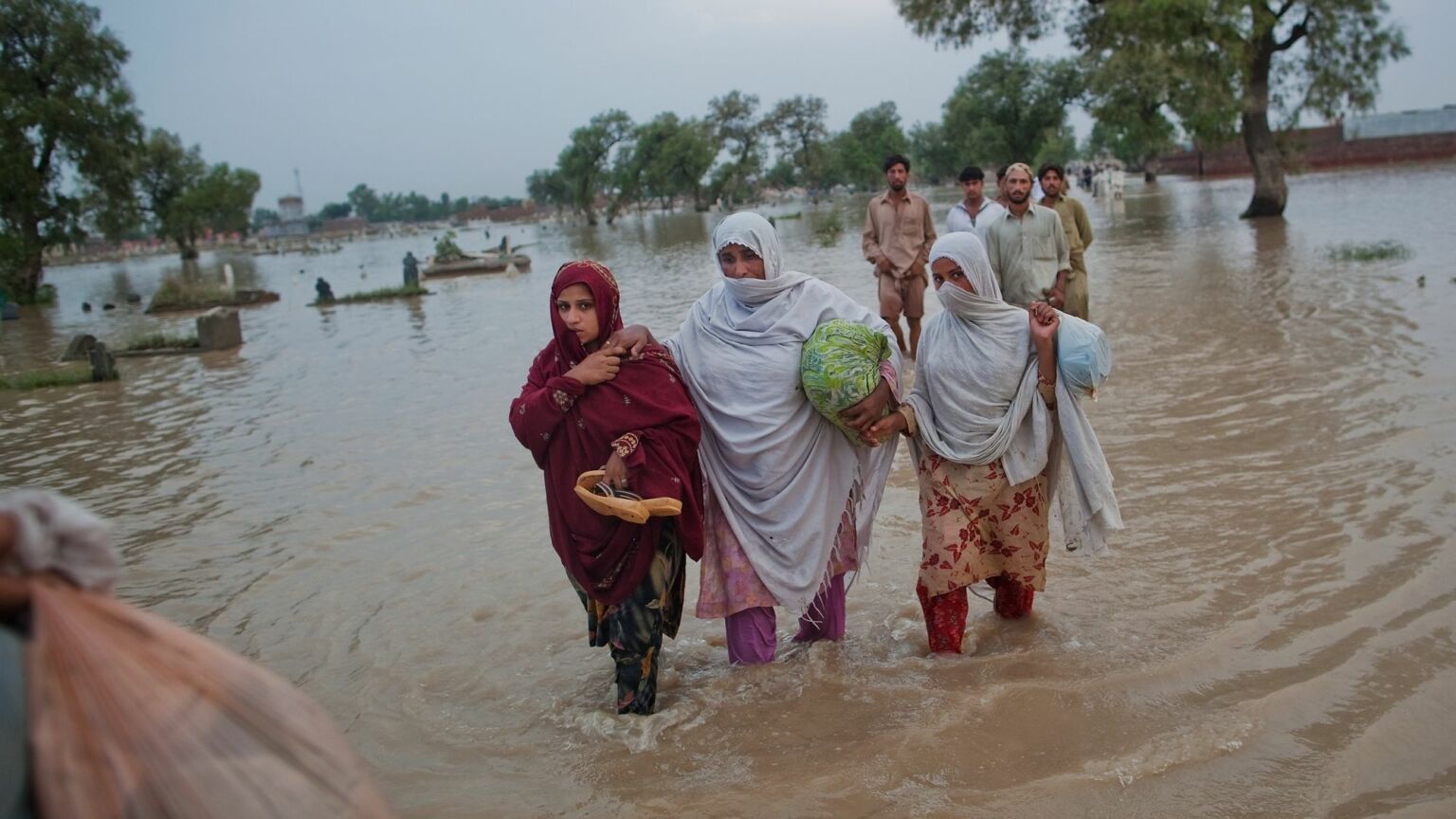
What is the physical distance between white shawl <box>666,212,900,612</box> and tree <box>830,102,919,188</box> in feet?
251

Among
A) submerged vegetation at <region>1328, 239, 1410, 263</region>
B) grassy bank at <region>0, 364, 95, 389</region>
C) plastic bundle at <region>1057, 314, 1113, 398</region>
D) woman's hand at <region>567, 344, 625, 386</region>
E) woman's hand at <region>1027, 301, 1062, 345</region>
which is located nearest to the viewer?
woman's hand at <region>567, 344, 625, 386</region>

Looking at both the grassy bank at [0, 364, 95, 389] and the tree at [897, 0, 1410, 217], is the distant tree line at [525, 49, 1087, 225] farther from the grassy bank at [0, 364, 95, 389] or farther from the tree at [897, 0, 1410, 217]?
the grassy bank at [0, 364, 95, 389]

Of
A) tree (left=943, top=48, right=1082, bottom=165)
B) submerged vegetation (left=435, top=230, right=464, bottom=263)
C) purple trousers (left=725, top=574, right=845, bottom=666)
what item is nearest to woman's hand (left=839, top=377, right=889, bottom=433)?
purple trousers (left=725, top=574, right=845, bottom=666)

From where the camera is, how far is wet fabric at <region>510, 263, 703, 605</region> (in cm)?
332

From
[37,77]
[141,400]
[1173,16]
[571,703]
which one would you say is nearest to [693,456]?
[571,703]

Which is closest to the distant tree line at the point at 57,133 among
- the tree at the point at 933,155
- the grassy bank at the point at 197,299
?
the grassy bank at the point at 197,299

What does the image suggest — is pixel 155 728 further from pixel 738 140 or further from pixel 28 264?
pixel 738 140

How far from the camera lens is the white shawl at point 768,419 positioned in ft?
11.9

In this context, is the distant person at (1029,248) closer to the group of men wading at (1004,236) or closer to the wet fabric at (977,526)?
the group of men wading at (1004,236)

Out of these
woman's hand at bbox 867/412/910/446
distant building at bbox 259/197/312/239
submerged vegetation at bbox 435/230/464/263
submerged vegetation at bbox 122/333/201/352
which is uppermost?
distant building at bbox 259/197/312/239

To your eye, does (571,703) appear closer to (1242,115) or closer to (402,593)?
(402,593)

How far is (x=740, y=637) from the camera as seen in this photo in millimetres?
3783

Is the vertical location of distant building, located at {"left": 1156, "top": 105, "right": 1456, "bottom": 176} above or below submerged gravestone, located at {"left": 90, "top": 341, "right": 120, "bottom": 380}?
above

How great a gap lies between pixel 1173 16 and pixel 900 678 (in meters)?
18.8
